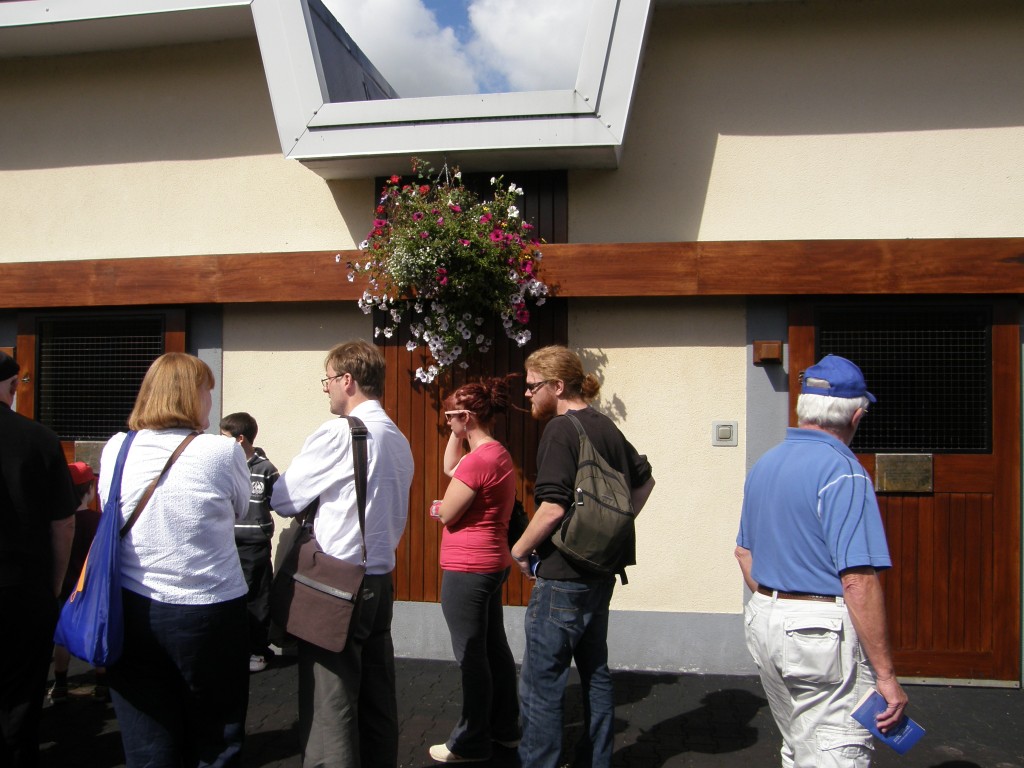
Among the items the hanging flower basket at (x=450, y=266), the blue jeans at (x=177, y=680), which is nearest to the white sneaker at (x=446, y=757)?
the blue jeans at (x=177, y=680)

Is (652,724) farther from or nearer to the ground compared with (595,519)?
nearer to the ground

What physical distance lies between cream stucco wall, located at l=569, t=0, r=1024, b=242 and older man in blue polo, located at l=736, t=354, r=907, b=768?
292 centimetres

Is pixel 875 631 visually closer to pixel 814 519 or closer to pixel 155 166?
pixel 814 519

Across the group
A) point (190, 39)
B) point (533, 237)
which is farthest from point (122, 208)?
point (533, 237)

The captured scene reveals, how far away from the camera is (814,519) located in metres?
2.69

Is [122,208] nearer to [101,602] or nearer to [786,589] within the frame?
[101,602]

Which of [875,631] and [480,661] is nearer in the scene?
[875,631]

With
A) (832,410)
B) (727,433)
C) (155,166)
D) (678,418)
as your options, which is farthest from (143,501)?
(155,166)

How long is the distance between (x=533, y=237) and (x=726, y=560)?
2424 millimetres

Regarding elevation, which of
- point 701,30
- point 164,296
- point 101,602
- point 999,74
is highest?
point 701,30

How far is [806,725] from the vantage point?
105 inches

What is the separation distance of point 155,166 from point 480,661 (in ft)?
14.5

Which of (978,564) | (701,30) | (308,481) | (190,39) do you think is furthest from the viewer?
(190,39)

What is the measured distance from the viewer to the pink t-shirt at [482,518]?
12.5 ft
